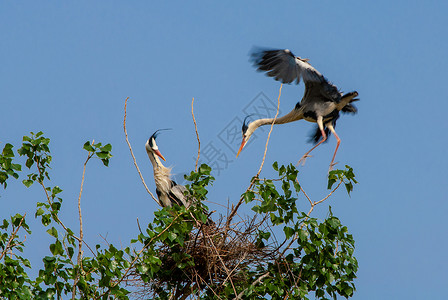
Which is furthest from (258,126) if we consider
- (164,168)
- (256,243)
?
(256,243)

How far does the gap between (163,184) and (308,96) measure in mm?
2921

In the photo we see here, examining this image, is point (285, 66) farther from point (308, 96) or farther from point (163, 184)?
point (163, 184)

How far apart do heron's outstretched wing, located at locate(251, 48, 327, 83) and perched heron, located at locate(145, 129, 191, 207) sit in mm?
2002

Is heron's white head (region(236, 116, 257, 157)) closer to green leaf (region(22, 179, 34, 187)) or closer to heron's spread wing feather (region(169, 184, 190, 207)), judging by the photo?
heron's spread wing feather (region(169, 184, 190, 207))

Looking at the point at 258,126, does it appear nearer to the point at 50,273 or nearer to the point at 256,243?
the point at 256,243

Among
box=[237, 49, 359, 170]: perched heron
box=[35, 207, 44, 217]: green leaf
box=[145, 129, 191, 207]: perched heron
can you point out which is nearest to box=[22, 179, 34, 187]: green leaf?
box=[35, 207, 44, 217]: green leaf

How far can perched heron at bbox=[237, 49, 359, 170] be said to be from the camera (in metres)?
9.89

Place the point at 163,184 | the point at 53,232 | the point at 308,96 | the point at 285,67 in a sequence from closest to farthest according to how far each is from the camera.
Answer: the point at 53,232, the point at 163,184, the point at 285,67, the point at 308,96

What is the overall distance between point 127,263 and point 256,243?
1.65 meters

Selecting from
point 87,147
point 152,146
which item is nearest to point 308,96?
point 152,146

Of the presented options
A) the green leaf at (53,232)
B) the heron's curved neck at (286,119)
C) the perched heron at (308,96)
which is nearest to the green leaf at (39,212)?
the green leaf at (53,232)

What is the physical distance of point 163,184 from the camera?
354 inches

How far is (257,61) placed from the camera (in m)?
10.1

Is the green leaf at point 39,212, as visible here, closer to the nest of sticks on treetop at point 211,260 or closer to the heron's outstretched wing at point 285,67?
the nest of sticks on treetop at point 211,260
